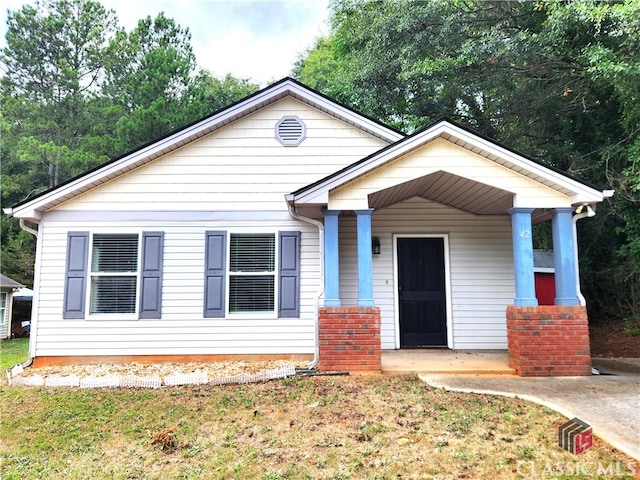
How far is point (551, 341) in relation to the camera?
523cm

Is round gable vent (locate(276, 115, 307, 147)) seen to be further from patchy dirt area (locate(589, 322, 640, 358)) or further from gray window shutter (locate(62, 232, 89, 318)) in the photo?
patchy dirt area (locate(589, 322, 640, 358))

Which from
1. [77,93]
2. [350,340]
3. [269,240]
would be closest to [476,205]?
[350,340]

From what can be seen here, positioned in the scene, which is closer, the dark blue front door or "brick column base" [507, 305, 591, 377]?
"brick column base" [507, 305, 591, 377]

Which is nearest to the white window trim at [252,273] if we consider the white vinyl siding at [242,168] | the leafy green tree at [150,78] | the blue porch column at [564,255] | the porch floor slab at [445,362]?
the white vinyl siding at [242,168]

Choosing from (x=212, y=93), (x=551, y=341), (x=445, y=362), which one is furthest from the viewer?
(x=212, y=93)

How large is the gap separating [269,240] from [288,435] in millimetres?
3622

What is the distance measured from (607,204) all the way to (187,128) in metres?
8.54

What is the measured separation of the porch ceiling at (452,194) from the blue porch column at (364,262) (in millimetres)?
430

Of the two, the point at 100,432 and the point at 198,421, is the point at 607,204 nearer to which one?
the point at 198,421

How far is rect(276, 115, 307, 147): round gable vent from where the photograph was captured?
22.8ft

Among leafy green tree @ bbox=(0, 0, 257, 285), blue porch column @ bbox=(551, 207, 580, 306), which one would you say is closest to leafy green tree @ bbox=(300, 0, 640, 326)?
blue porch column @ bbox=(551, 207, 580, 306)

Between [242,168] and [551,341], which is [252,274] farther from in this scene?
[551,341]

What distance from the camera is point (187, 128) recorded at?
668cm

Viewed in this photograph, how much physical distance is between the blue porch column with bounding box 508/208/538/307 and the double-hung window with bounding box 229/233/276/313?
3.62 meters
